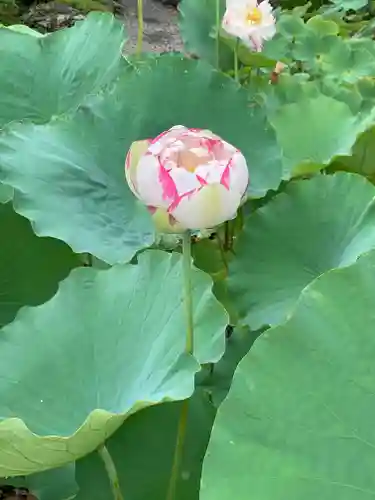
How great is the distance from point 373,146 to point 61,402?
2.19ft

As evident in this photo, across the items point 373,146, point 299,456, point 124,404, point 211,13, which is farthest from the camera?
point 211,13

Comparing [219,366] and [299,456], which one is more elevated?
[299,456]

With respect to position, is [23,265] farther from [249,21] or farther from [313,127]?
[249,21]

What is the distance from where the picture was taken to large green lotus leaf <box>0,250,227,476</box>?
754mm

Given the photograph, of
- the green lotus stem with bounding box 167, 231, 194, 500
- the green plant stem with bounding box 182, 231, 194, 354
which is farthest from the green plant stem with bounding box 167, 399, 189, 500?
the green plant stem with bounding box 182, 231, 194, 354

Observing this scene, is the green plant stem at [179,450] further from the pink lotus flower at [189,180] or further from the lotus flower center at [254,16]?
the lotus flower center at [254,16]

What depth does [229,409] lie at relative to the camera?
61 centimetres

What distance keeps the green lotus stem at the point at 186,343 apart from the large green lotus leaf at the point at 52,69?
0.48 meters

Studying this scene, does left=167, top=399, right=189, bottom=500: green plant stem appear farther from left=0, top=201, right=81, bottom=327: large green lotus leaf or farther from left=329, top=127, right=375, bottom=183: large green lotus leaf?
left=329, top=127, right=375, bottom=183: large green lotus leaf

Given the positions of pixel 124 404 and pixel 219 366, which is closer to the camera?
pixel 124 404

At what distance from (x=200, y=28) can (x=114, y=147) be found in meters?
0.66

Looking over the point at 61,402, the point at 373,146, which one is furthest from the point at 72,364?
the point at 373,146

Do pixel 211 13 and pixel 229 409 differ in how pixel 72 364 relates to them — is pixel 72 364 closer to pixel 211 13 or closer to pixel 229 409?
pixel 229 409

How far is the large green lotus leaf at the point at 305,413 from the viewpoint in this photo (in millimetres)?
587
